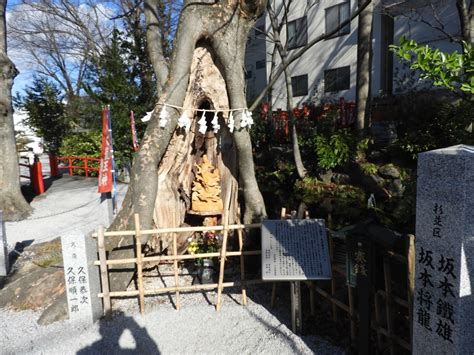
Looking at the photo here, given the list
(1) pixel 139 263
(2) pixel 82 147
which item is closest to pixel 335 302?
(1) pixel 139 263

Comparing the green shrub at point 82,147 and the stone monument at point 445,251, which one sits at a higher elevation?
the green shrub at point 82,147

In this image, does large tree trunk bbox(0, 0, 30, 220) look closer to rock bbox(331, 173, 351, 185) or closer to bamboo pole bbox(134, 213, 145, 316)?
bamboo pole bbox(134, 213, 145, 316)

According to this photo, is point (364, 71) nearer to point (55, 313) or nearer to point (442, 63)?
point (442, 63)

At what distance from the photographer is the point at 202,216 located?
6.70m

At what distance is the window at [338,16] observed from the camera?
1515 centimetres

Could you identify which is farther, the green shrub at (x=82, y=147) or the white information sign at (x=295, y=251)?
the green shrub at (x=82, y=147)

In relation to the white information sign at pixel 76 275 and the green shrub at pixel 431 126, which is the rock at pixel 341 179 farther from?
the white information sign at pixel 76 275

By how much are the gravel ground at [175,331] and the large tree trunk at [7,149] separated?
5622mm

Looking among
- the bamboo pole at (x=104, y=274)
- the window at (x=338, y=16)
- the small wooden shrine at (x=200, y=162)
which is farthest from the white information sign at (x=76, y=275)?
the window at (x=338, y=16)

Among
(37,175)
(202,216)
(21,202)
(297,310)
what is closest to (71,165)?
(37,175)

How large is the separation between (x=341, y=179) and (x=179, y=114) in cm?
347

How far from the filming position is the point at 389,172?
20.3ft

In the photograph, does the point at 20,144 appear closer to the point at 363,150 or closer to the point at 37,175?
the point at 37,175

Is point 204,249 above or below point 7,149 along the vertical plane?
below
